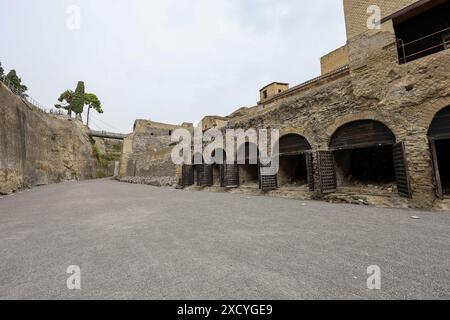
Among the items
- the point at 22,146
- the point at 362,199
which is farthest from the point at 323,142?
the point at 22,146

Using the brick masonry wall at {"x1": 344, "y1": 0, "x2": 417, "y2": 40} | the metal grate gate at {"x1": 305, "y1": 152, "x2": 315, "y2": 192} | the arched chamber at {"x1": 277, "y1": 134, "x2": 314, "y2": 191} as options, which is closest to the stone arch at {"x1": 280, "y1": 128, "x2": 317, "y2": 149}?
the arched chamber at {"x1": 277, "y1": 134, "x2": 314, "y2": 191}

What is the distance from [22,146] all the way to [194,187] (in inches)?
606

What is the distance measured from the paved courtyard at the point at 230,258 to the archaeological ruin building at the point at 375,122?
7.38 feet

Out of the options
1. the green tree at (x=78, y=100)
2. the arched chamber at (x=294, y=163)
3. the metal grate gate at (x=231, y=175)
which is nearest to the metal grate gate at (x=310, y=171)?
the arched chamber at (x=294, y=163)

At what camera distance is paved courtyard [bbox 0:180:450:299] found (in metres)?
1.88

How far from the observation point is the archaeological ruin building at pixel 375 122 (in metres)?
5.85

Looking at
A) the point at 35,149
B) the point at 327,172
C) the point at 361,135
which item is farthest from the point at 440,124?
the point at 35,149

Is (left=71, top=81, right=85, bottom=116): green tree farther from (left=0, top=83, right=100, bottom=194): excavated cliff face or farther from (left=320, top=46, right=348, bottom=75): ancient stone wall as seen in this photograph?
(left=320, top=46, right=348, bottom=75): ancient stone wall

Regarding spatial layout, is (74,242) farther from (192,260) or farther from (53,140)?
(53,140)

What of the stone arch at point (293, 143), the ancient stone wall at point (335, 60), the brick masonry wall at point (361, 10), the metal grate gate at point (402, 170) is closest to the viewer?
the metal grate gate at point (402, 170)

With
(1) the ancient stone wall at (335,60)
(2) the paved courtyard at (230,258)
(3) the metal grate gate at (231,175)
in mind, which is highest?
(1) the ancient stone wall at (335,60)

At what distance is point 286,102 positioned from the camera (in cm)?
991

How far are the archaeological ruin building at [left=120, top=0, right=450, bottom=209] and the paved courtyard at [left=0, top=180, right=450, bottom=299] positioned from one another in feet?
7.38

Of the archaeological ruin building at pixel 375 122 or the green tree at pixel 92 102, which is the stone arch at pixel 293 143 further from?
the green tree at pixel 92 102
